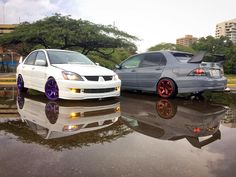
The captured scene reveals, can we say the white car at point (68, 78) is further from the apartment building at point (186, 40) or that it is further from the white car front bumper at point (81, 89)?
the apartment building at point (186, 40)

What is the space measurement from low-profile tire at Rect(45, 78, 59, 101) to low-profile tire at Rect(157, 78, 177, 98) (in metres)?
3.14

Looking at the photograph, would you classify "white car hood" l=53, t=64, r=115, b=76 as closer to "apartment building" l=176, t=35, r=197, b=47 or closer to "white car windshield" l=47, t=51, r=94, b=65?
"white car windshield" l=47, t=51, r=94, b=65

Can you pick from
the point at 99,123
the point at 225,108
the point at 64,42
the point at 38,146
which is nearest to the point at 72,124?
the point at 99,123

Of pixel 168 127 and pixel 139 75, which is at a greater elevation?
pixel 139 75

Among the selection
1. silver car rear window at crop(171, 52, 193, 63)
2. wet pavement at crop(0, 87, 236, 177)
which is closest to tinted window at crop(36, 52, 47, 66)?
wet pavement at crop(0, 87, 236, 177)

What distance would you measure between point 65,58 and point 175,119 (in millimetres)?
4151

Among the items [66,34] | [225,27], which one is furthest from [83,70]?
[225,27]

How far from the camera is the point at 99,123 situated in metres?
4.63

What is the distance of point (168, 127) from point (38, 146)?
87.5 inches

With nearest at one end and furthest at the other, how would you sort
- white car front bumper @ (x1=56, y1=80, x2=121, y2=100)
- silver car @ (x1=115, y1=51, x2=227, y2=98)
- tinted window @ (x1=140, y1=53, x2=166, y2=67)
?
white car front bumper @ (x1=56, y1=80, x2=121, y2=100) < silver car @ (x1=115, y1=51, x2=227, y2=98) < tinted window @ (x1=140, y1=53, x2=166, y2=67)

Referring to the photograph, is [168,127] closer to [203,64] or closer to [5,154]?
[5,154]

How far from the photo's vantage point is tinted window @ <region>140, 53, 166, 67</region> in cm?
796

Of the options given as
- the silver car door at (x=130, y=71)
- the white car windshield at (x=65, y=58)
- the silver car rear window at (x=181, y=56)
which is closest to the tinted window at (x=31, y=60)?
the white car windshield at (x=65, y=58)

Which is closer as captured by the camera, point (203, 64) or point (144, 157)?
point (144, 157)
